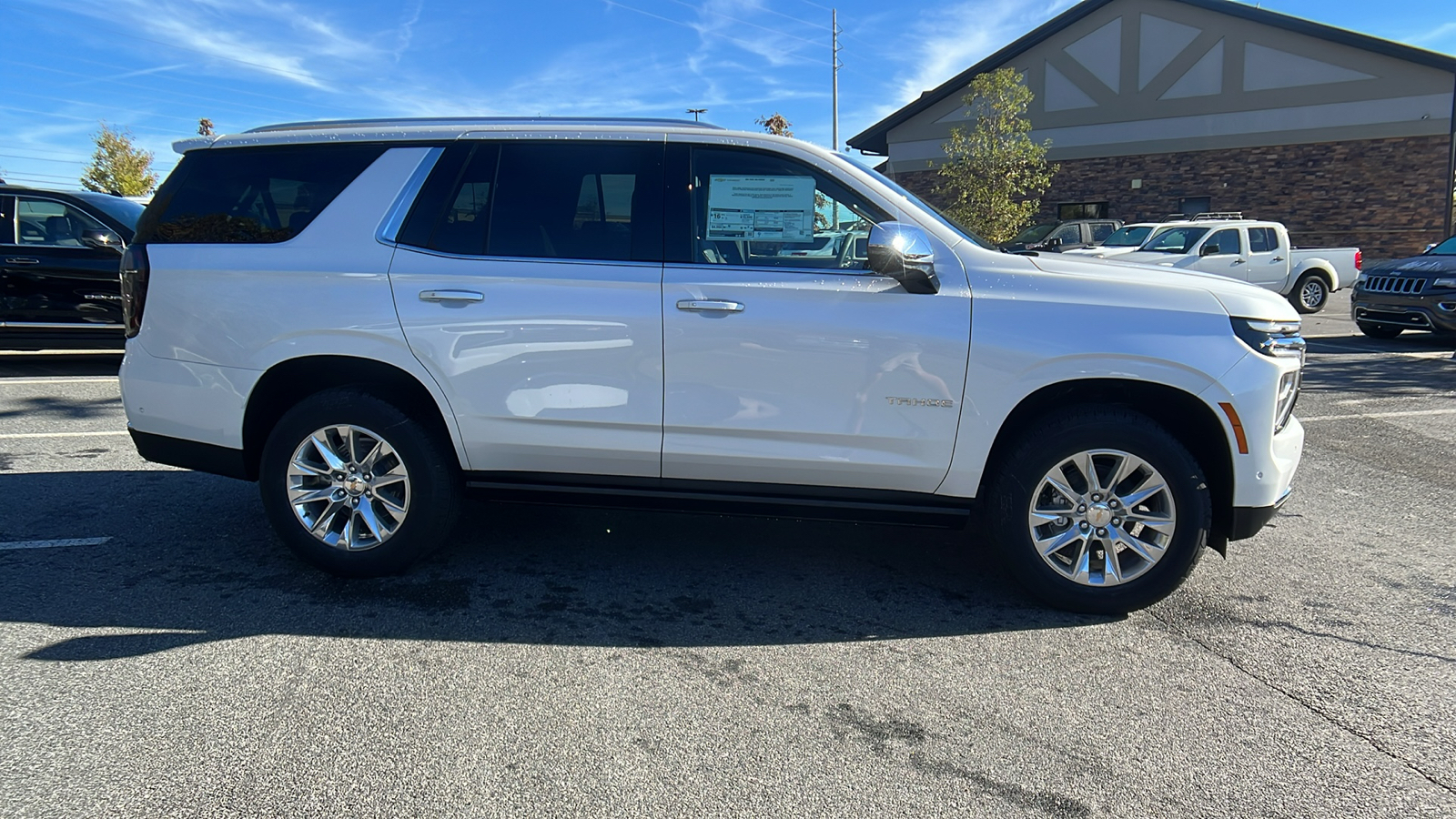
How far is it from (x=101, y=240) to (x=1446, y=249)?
53.1 ft

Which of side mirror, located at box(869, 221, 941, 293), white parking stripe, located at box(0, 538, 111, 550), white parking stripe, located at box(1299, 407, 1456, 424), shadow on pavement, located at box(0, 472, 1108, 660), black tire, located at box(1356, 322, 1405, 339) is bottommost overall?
shadow on pavement, located at box(0, 472, 1108, 660)

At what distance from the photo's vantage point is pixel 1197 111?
2647 centimetres

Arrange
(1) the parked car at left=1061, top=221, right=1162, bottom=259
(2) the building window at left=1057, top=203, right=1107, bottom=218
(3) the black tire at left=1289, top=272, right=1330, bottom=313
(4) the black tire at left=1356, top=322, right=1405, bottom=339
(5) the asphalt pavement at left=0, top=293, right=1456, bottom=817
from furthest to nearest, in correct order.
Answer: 1. (2) the building window at left=1057, top=203, right=1107, bottom=218
2. (1) the parked car at left=1061, top=221, right=1162, bottom=259
3. (3) the black tire at left=1289, top=272, right=1330, bottom=313
4. (4) the black tire at left=1356, top=322, right=1405, bottom=339
5. (5) the asphalt pavement at left=0, top=293, right=1456, bottom=817

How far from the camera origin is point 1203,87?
86.3ft

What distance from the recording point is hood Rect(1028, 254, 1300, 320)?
11.9 feet

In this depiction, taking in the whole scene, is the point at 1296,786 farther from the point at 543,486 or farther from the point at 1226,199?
the point at 1226,199

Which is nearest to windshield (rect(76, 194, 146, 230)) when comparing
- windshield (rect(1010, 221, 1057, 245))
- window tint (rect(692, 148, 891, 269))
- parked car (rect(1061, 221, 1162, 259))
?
window tint (rect(692, 148, 891, 269))

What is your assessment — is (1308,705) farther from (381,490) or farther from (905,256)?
(381,490)

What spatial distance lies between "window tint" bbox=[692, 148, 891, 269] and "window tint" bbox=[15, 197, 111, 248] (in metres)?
8.01

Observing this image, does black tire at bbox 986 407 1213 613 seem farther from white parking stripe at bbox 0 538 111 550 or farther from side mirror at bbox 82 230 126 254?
side mirror at bbox 82 230 126 254

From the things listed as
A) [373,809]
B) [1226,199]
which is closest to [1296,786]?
[373,809]

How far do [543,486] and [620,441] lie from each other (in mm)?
432

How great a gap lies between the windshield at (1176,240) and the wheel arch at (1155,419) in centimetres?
1377

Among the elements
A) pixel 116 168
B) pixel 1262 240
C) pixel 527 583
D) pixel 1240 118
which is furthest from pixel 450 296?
pixel 116 168
